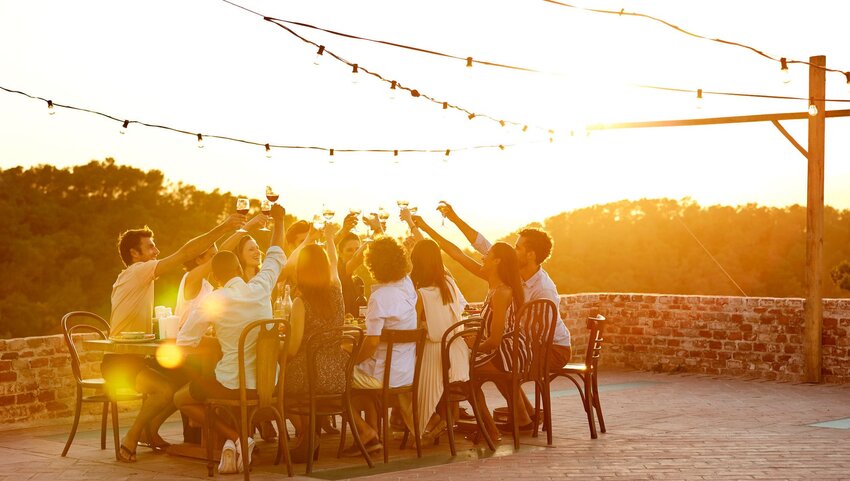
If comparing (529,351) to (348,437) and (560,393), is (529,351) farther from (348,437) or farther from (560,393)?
(560,393)

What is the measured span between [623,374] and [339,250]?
210 inches

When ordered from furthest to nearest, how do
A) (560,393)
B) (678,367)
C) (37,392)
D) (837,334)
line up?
(678,367) < (837,334) < (560,393) < (37,392)

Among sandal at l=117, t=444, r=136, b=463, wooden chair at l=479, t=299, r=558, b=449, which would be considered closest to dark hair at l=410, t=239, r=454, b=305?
wooden chair at l=479, t=299, r=558, b=449

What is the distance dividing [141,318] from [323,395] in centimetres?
150

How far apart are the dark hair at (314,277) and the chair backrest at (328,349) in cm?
15

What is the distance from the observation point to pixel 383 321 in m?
6.90

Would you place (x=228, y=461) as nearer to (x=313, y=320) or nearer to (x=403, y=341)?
(x=313, y=320)

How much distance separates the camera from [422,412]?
7.27 metres

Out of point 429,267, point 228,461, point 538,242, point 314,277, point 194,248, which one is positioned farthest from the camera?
point 538,242

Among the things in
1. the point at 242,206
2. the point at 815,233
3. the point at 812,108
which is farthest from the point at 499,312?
the point at 815,233

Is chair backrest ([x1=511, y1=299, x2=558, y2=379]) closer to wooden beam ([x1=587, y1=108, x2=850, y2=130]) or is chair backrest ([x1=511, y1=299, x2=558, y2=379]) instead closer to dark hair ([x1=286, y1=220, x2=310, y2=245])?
dark hair ([x1=286, y1=220, x2=310, y2=245])

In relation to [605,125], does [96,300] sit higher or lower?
lower

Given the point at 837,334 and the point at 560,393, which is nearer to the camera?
the point at 560,393

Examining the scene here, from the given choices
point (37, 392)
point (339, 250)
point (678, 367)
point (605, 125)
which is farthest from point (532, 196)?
point (37, 392)
